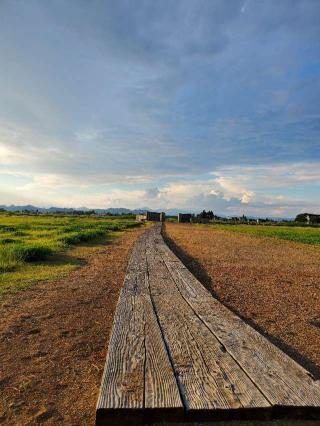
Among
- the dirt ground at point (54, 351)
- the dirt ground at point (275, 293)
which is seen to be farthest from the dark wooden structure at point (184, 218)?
→ the dirt ground at point (54, 351)

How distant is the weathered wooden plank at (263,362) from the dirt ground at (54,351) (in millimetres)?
1175

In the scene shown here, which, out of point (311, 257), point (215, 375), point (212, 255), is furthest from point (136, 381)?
point (311, 257)

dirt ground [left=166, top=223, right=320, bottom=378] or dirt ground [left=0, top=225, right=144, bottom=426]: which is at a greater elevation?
dirt ground [left=166, top=223, right=320, bottom=378]

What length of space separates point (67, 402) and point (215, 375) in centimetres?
113

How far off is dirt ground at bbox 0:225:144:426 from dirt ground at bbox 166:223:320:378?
206 cm

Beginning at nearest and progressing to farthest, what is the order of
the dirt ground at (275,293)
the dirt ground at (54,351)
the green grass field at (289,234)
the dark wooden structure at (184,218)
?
the dirt ground at (54,351), the dirt ground at (275,293), the green grass field at (289,234), the dark wooden structure at (184,218)

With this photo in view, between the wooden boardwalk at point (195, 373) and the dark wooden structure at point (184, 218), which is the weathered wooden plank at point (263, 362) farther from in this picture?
the dark wooden structure at point (184, 218)

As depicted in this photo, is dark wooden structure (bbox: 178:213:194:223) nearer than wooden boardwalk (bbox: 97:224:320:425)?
No

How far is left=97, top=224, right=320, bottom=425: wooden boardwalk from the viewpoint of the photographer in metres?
2.14

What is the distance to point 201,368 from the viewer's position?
2.66 metres

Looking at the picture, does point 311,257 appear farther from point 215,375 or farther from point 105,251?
point 215,375

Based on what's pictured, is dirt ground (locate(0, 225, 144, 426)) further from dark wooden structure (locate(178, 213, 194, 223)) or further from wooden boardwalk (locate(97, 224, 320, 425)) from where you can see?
dark wooden structure (locate(178, 213, 194, 223))

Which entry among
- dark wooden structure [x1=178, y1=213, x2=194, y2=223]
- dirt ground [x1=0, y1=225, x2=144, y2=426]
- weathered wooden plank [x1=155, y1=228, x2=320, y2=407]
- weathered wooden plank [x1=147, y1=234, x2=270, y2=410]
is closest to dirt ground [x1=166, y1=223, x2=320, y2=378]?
weathered wooden plank [x1=155, y1=228, x2=320, y2=407]

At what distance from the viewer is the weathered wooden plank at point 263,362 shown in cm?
228
